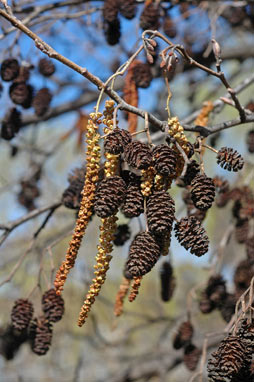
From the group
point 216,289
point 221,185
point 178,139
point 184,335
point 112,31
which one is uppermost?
point 112,31

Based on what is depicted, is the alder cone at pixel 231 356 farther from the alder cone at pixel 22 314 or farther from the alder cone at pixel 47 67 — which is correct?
the alder cone at pixel 47 67

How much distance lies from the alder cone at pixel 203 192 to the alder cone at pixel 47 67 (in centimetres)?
161

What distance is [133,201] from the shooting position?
4.42ft

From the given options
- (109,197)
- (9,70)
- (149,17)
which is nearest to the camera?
(109,197)

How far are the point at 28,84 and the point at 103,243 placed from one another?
1.57 m

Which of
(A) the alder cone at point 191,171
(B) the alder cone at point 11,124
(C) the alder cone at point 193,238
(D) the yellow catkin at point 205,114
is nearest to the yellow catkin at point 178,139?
(A) the alder cone at point 191,171

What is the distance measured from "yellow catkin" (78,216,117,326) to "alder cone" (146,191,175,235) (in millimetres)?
107

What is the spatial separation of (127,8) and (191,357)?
179 centimetres

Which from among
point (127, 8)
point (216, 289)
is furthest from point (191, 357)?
point (127, 8)

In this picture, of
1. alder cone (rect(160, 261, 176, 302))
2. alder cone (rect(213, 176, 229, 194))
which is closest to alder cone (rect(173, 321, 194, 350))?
alder cone (rect(160, 261, 176, 302))

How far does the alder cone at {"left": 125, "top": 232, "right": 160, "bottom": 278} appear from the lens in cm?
133

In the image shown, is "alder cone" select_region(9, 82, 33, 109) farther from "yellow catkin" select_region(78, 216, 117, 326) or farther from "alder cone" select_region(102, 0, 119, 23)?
"yellow catkin" select_region(78, 216, 117, 326)

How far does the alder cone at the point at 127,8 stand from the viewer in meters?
2.70

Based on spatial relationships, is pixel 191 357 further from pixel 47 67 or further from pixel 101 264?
pixel 47 67
